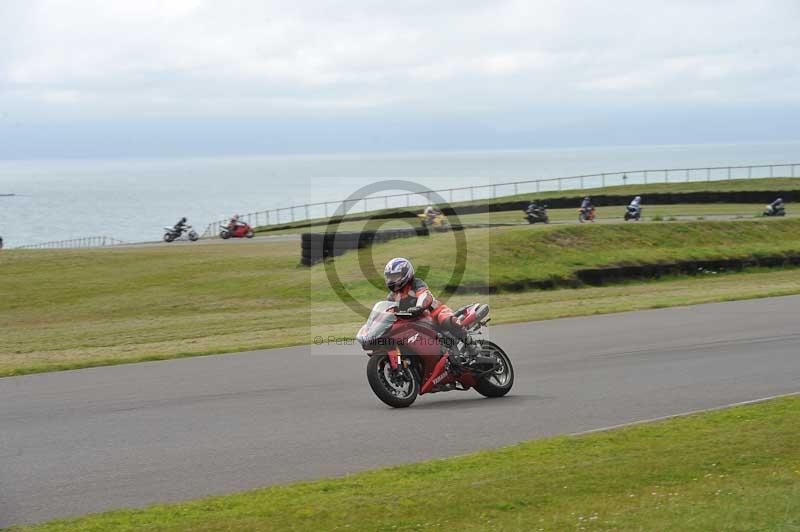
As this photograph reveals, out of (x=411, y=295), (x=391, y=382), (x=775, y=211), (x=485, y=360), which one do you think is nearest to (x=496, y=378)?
(x=485, y=360)

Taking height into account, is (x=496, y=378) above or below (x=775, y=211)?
below

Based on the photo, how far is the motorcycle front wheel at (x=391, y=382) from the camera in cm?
1120

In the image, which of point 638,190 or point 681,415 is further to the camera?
point 638,190

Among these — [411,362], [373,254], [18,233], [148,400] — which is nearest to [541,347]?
[411,362]

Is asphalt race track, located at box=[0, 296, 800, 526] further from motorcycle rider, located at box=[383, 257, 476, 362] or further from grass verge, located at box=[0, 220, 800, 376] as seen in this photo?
grass verge, located at box=[0, 220, 800, 376]

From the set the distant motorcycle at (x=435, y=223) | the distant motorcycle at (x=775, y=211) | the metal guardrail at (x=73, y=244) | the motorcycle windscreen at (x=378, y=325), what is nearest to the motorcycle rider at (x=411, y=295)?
the motorcycle windscreen at (x=378, y=325)

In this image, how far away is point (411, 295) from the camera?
1134 centimetres

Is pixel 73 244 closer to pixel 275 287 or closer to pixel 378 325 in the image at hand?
pixel 275 287

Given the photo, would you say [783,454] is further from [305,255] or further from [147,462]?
[305,255]

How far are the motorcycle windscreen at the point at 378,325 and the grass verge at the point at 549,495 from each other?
2549 millimetres

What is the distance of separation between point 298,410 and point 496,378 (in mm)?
2456

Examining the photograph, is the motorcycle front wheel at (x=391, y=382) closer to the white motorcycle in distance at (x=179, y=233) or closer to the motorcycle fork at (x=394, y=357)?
the motorcycle fork at (x=394, y=357)

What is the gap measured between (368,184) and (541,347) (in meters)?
5.60

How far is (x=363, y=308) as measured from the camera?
24969 mm
